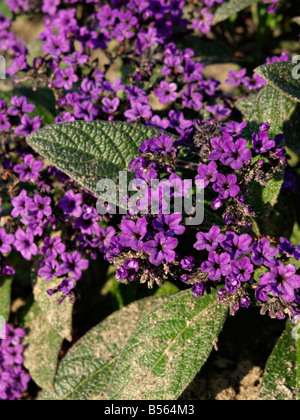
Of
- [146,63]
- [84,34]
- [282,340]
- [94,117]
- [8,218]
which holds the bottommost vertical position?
[282,340]

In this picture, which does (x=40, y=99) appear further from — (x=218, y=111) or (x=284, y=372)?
(x=284, y=372)

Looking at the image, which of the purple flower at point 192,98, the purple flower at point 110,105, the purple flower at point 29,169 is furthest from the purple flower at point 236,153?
the purple flower at point 29,169

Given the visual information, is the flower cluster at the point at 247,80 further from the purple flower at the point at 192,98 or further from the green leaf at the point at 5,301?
the green leaf at the point at 5,301

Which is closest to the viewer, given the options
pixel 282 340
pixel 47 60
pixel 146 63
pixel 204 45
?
pixel 282 340

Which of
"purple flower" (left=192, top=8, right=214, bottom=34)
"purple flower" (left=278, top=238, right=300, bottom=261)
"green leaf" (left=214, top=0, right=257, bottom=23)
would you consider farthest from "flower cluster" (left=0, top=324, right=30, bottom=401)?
"green leaf" (left=214, top=0, right=257, bottom=23)

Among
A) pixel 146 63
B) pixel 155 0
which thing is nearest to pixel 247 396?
pixel 146 63

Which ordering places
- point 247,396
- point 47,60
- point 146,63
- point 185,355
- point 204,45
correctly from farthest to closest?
point 204,45 → point 47,60 → point 146,63 → point 247,396 → point 185,355

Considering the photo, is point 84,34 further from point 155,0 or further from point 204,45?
point 204,45
